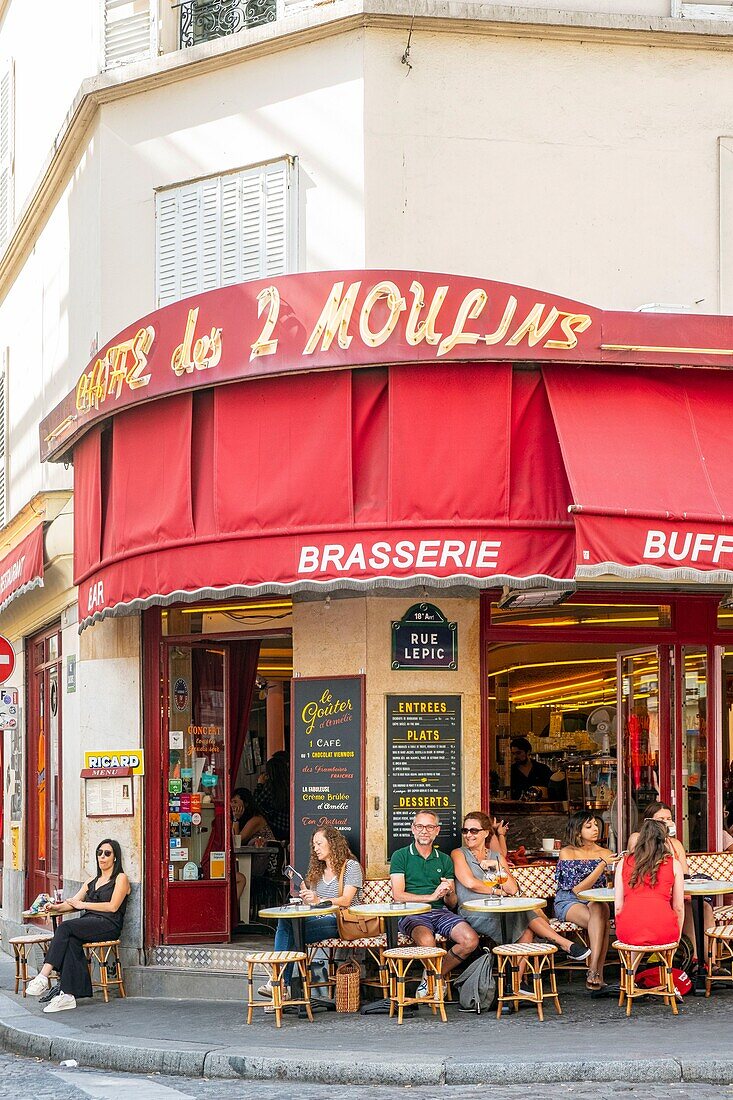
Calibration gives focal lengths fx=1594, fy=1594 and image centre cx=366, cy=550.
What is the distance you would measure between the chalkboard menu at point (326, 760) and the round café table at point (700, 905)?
8.27 ft

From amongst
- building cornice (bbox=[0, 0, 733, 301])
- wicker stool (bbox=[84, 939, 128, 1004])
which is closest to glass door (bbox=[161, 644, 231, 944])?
wicker stool (bbox=[84, 939, 128, 1004])

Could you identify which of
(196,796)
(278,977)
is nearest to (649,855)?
(278,977)

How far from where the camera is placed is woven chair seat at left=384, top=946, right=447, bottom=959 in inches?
423

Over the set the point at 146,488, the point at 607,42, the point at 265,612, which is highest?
the point at 607,42

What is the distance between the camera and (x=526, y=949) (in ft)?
35.6

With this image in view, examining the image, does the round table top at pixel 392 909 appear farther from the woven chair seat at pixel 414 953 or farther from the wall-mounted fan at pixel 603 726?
the wall-mounted fan at pixel 603 726

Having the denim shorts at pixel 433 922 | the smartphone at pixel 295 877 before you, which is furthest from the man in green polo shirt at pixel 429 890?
the smartphone at pixel 295 877

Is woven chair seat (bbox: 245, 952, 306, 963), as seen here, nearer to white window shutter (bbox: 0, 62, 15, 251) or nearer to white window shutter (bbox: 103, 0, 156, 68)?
white window shutter (bbox: 103, 0, 156, 68)

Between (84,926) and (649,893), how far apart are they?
4.60 m

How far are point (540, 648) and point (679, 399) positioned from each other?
8.20 ft

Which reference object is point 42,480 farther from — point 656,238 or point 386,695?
point 656,238

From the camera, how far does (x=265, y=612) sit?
13430 millimetres

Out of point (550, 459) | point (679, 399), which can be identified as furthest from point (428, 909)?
point (679, 399)

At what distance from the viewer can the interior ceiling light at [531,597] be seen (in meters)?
12.2
